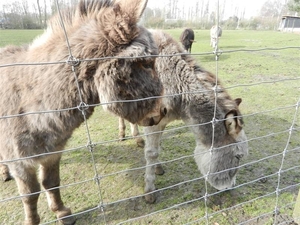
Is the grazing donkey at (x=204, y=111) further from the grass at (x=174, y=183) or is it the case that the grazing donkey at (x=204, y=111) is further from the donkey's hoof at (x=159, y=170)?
the donkey's hoof at (x=159, y=170)

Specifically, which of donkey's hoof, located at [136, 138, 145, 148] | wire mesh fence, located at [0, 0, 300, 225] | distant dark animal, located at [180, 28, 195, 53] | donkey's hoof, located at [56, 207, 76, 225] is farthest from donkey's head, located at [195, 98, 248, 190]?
distant dark animal, located at [180, 28, 195, 53]

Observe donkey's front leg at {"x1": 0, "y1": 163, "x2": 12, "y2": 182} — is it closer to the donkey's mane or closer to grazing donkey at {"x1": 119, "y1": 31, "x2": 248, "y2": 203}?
grazing donkey at {"x1": 119, "y1": 31, "x2": 248, "y2": 203}

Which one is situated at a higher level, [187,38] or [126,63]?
[126,63]

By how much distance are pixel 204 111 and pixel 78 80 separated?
1449mm

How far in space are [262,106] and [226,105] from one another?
12.2 ft

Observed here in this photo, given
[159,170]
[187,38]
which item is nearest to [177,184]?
[159,170]

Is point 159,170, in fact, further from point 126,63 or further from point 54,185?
point 126,63

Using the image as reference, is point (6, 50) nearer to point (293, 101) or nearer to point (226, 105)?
point (226, 105)

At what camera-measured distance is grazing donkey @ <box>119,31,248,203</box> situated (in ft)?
7.96

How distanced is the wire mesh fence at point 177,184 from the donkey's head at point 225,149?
0.21m

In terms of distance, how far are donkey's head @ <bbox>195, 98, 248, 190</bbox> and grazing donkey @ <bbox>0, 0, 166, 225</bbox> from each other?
0.97 meters

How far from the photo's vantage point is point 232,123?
91.4 inches

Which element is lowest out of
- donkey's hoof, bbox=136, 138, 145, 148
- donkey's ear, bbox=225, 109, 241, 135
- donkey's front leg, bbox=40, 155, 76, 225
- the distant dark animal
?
donkey's hoof, bbox=136, 138, 145, 148

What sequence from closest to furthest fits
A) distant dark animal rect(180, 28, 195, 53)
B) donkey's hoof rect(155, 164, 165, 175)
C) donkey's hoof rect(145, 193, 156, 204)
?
donkey's hoof rect(145, 193, 156, 204) → donkey's hoof rect(155, 164, 165, 175) → distant dark animal rect(180, 28, 195, 53)
